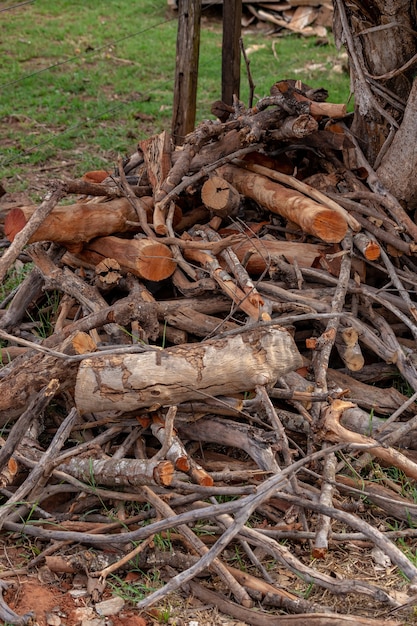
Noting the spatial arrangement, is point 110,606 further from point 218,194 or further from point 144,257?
point 218,194

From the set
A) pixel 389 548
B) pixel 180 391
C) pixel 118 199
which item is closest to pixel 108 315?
pixel 180 391

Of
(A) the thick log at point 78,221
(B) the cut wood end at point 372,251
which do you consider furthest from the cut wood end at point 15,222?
(B) the cut wood end at point 372,251

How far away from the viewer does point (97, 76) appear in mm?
10133

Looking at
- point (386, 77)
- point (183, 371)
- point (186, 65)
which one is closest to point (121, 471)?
point (183, 371)

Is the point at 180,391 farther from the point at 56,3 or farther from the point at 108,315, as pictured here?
the point at 56,3

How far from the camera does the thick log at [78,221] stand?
13.1 ft

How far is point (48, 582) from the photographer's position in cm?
298

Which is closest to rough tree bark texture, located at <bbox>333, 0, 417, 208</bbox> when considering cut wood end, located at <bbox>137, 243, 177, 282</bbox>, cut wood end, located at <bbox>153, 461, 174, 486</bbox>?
cut wood end, located at <bbox>137, 243, 177, 282</bbox>

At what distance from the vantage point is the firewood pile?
2.98 m

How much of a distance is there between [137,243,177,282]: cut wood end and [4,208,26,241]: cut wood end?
2.06 ft

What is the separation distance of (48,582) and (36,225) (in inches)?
64.3

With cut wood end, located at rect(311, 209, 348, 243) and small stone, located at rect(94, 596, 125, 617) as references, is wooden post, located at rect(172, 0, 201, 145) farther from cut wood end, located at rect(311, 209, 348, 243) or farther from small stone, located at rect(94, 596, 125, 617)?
small stone, located at rect(94, 596, 125, 617)

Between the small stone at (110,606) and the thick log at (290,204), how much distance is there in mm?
1957

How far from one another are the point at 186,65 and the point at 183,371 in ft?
11.5
